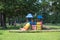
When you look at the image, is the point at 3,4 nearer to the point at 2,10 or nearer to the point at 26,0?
the point at 2,10

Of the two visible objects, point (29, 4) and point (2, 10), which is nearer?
point (2, 10)

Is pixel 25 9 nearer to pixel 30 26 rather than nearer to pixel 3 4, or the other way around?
pixel 3 4

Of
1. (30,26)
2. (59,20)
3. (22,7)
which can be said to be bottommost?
(59,20)

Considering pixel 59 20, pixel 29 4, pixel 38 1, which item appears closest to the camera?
pixel 29 4

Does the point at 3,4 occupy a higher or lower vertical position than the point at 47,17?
higher

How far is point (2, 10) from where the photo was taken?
28.4 m

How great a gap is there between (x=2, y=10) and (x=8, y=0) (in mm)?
2241

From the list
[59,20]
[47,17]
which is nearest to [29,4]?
[47,17]

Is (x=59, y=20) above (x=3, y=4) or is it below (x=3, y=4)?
below

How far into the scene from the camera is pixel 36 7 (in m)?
31.6

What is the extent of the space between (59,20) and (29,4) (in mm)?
45366

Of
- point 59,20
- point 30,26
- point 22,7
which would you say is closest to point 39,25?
point 30,26

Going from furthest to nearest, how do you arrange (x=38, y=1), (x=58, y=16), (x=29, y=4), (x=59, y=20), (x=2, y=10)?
(x=59, y=20), (x=58, y=16), (x=38, y=1), (x=29, y=4), (x=2, y=10)

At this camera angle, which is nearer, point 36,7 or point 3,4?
point 3,4
